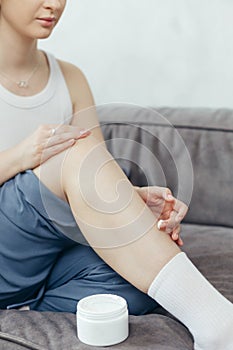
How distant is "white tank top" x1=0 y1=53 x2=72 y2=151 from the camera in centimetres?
160

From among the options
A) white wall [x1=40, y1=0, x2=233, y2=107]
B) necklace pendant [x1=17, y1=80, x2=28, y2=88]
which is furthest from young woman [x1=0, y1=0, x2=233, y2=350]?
white wall [x1=40, y1=0, x2=233, y2=107]

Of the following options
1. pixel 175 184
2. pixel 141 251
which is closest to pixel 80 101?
pixel 175 184

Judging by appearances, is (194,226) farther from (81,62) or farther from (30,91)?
(81,62)

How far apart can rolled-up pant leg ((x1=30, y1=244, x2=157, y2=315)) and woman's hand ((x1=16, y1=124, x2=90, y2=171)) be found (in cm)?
20

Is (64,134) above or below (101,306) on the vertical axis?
above

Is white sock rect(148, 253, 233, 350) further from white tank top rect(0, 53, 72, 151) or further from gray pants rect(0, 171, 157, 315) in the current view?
white tank top rect(0, 53, 72, 151)

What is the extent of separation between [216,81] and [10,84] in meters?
0.78

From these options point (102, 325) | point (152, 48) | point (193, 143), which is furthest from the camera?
point (152, 48)

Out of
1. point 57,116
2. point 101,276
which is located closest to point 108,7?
point 57,116

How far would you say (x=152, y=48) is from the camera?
2.26 metres

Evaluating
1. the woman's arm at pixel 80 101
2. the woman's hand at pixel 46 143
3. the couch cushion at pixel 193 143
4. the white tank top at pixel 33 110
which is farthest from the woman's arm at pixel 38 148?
the couch cushion at pixel 193 143

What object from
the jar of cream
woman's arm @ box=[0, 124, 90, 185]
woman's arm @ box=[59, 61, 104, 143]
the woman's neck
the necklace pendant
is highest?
the woman's neck

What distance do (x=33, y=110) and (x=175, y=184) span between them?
329 millimetres

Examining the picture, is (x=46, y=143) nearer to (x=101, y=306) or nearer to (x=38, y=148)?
(x=38, y=148)
